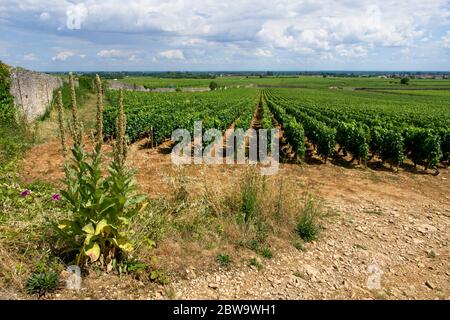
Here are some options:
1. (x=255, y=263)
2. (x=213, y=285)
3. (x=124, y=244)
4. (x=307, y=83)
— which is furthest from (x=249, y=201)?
(x=307, y=83)

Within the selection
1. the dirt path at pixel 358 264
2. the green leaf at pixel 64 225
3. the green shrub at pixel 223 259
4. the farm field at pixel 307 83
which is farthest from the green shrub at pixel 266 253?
the farm field at pixel 307 83

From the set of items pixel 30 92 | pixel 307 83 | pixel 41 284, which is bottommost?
pixel 41 284

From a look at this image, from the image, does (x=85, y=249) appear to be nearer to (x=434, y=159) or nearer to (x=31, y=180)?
(x=31, y=180)

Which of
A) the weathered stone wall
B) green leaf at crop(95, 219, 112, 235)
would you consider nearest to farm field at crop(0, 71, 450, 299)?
green leaf at crop(95, 219, 112, 235)

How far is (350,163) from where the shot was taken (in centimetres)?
1392

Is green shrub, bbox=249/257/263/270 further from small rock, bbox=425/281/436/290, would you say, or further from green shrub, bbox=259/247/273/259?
small rock, bbox=425/281/436/290

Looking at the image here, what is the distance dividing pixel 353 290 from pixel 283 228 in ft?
5.60

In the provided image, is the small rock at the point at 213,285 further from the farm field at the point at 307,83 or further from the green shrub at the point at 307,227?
the farm field at the point at 307,83

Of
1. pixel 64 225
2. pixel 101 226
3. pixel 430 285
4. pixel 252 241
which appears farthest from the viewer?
pixel 252 241

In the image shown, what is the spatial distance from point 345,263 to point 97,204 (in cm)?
399

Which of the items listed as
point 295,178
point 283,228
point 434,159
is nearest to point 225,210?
point 283,228

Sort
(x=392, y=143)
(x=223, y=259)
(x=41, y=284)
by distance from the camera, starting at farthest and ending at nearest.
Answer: (x=392, y=143)
(x=223, y=259)
(x=41, y=284)

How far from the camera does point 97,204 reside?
425cm

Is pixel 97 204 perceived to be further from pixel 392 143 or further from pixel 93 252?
pixel 392 143
